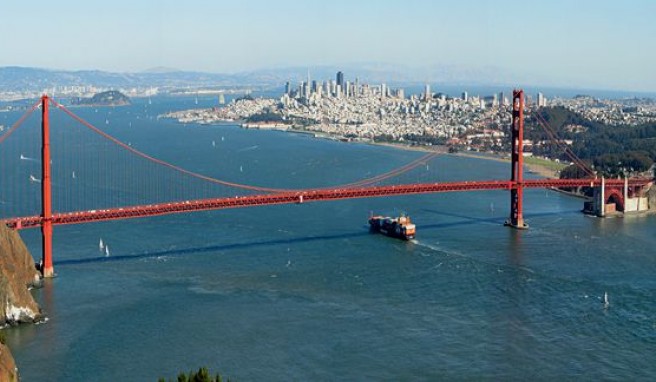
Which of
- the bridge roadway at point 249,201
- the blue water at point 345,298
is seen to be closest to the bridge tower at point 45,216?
the bridge roadway at point 249,201

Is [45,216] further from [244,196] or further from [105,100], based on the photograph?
[105,100]

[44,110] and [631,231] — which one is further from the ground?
[44,110]

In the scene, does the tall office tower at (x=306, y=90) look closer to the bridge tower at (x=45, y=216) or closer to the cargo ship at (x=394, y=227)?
the cargo ship at (x=394, y=227)

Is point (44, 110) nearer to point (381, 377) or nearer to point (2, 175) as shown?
point (381, 377)

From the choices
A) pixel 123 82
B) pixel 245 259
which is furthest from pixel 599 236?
pixel 123 82

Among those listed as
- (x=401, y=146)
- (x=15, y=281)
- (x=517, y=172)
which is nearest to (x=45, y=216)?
(x=15, y=281)

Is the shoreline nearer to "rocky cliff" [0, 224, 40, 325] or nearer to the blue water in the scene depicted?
the blue water

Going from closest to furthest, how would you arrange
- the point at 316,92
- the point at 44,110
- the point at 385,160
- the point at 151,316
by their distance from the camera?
the point at 151,316 → the point at 44,110 → the point at 385,160 → the point at 316,92
